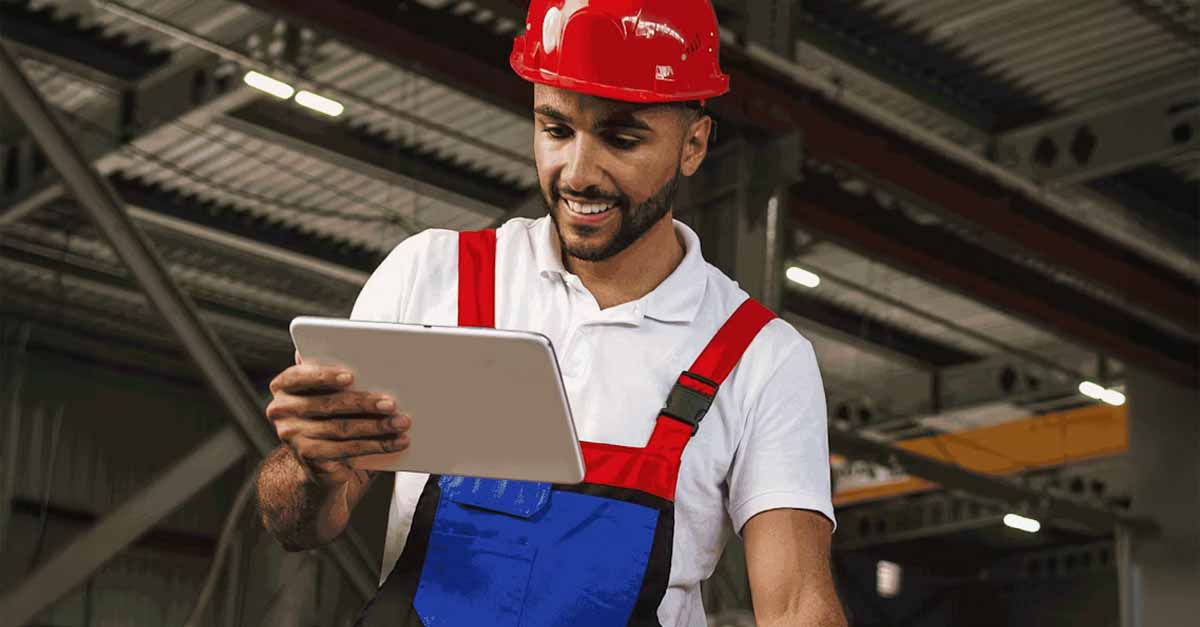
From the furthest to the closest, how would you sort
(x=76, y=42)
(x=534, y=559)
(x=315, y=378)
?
(x=76, y=42)
(x=534, y=559)
(x=315, y=378)

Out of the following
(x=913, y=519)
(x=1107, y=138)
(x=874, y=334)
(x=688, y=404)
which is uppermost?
(x=874, y=334)

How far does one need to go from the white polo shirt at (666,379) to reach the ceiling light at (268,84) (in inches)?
271

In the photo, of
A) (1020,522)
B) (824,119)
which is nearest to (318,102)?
(824,119)

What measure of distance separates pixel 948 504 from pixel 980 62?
12025 mm

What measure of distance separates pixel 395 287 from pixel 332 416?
36 cm

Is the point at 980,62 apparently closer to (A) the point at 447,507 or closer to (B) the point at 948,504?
(A) the point at 447,507

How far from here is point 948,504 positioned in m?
20.2

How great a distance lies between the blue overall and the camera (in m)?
1.81

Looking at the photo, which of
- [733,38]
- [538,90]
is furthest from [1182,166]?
[538,90]

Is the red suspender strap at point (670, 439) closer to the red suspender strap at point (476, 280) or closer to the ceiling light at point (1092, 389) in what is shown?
the red suspender strap at point (476, 280)

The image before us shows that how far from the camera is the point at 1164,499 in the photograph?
11.8m

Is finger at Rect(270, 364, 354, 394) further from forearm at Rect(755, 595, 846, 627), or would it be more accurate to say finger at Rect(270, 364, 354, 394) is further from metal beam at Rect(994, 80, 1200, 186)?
metal beam at Rect(994, 80, 1200, 186)

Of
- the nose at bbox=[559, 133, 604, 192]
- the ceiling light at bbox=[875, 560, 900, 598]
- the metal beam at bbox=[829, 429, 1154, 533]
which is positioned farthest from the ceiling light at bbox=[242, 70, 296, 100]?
the ceiling light at bbox=[875, 560, 900, 598]

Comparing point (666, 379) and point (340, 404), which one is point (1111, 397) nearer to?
point (666, 379)
